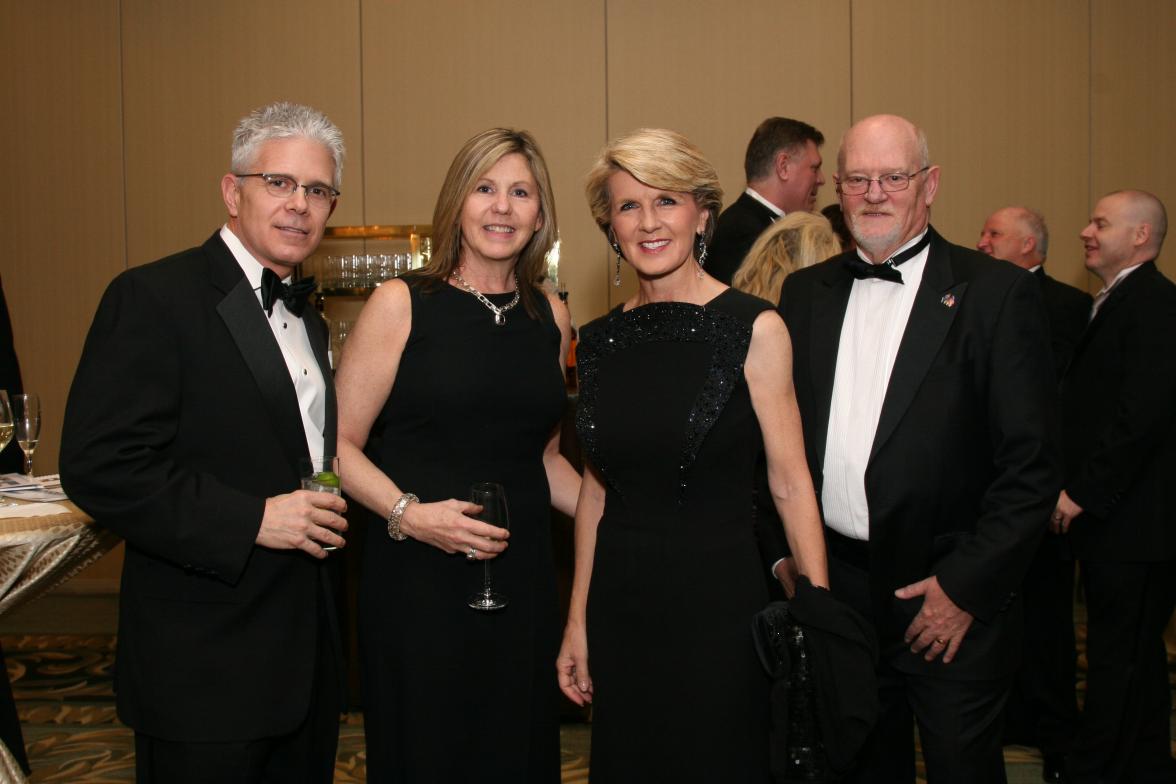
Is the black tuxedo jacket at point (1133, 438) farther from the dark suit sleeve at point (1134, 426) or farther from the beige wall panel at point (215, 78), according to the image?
the beige wall panel at point (215, 78)

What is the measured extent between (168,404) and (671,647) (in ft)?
3.66

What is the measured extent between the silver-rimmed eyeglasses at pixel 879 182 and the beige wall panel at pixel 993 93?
4194 millimetres

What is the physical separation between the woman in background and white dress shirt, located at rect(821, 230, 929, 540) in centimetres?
68

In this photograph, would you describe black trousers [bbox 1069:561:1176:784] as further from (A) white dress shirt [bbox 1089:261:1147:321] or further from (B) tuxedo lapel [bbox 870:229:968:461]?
(B) tuxedo lapel [bbox 870:229:968:461]

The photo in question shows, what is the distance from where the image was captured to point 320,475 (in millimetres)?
1936

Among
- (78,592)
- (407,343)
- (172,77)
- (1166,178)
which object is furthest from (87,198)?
(1166,178)

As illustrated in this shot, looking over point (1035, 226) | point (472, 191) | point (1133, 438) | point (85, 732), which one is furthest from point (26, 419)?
point (1035, 226)

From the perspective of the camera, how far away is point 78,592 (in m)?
6.13

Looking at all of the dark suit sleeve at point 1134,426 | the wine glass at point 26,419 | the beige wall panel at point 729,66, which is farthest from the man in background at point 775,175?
the wine glass at point 26,419

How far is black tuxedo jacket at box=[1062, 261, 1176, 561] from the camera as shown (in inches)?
137

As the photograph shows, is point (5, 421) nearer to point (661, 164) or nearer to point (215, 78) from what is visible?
point (661, 164)

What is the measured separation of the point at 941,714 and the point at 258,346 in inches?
65.3

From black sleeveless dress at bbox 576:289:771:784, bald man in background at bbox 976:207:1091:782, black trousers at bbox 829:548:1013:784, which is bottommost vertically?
bald man in background at bbox 976:207:1091:782

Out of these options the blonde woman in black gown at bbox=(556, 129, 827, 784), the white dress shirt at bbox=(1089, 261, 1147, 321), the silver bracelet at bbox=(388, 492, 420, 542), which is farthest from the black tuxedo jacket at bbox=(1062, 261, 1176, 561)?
the silver bracelet at bbox=(388, 492, 420, 542)
